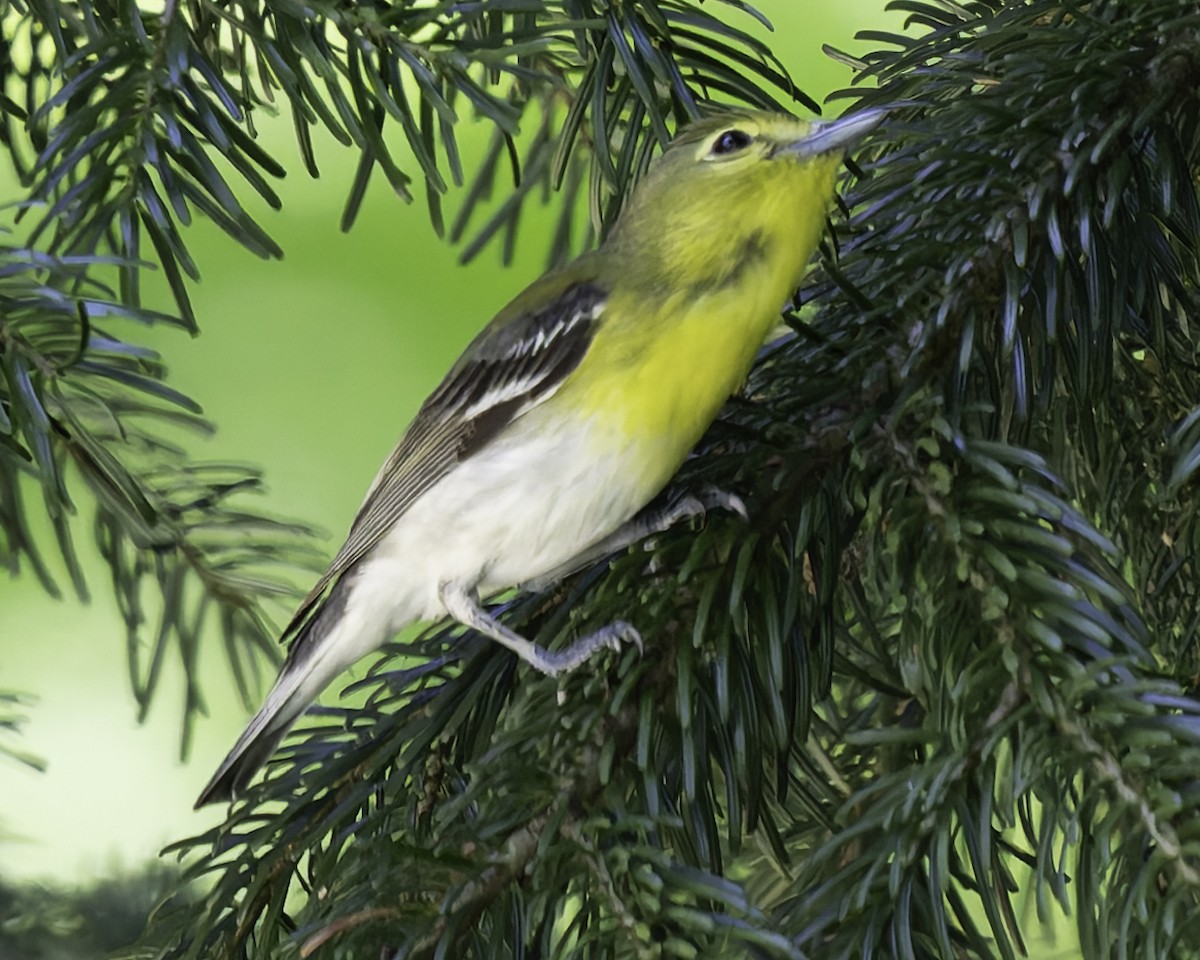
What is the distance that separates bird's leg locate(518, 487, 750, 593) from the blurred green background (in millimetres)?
678

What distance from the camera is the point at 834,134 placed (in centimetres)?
51

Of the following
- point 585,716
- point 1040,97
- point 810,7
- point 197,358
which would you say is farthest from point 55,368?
point 810,7

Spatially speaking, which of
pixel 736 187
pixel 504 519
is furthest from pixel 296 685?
pixel 736 187

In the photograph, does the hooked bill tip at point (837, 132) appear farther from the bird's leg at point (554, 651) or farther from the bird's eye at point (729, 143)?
the bird's leg at point (554, 651)

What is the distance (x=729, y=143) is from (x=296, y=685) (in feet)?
1.07

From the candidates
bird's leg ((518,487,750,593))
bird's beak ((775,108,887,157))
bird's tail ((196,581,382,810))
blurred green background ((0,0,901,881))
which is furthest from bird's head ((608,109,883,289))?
blurred green background ((0,0,901,881))

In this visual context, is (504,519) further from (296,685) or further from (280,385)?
(280,385)

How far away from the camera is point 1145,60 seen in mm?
419

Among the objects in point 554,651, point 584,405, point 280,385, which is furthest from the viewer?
point 280,385

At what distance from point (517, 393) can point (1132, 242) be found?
0.28 meters

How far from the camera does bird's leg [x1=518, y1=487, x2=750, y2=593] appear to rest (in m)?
0.43

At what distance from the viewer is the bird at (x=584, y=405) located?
20.6 inches

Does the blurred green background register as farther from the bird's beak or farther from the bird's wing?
the bird's beak

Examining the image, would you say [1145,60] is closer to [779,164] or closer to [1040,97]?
[1040,97]
